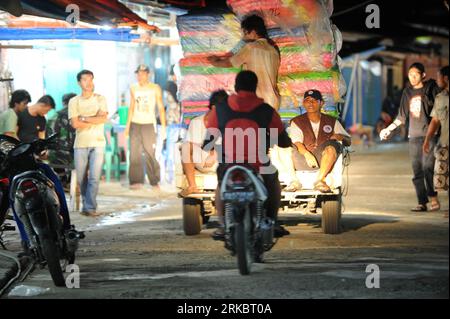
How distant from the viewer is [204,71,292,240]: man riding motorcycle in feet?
30.6

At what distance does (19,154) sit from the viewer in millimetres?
8891

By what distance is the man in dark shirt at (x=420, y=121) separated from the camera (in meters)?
14.3

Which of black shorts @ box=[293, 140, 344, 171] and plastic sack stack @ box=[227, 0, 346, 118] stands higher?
plastic sack stack @ box=[227, 0, 346, 118]

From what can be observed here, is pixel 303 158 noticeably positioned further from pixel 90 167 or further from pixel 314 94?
pixel 90 167

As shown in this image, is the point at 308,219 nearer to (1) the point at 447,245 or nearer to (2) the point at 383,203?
(2) the point at 383,203

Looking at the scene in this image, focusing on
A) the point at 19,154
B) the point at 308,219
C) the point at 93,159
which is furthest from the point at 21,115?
the point at 19,154

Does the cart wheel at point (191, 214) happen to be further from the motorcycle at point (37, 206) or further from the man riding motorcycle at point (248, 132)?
the motorcycle at point (37, 206)

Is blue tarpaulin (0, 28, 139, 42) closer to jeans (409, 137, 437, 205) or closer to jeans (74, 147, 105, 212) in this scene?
jeans (74, 147, 105, 212)

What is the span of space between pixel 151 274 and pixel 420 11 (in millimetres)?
45600

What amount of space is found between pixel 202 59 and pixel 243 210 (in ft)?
13.7

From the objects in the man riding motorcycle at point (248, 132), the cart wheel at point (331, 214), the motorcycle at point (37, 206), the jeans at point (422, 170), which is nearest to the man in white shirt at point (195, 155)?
the cart wheel at point (331, 214)

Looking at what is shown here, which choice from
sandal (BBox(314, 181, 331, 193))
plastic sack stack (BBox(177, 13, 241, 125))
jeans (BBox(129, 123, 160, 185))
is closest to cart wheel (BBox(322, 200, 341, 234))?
A: sandal (BBox(314, 181, 331, 193))

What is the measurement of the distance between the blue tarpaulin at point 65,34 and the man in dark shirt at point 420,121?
4380mm

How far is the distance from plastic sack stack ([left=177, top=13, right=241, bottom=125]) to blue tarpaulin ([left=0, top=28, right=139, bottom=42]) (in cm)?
253
